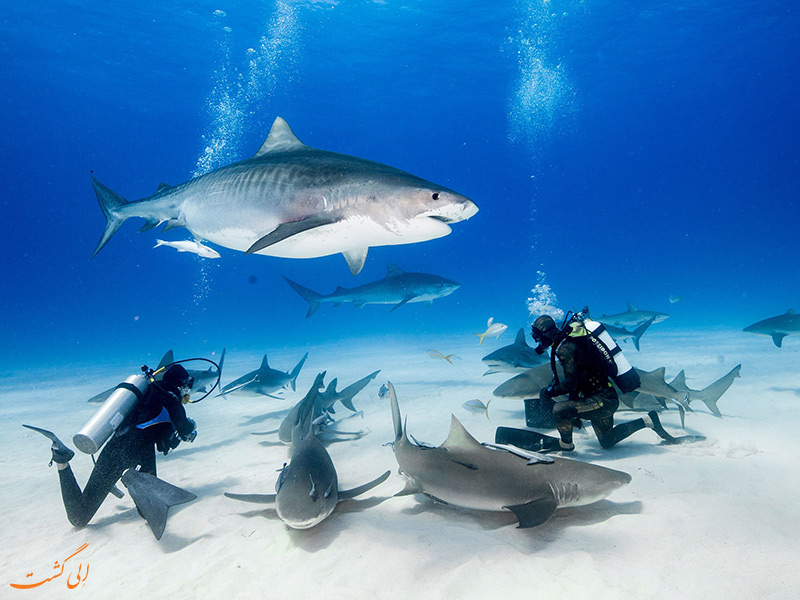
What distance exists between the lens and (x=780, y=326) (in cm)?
936

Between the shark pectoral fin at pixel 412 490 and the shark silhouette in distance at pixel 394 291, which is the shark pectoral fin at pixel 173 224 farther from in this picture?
the shark silhouette in distance at pixel 394 291

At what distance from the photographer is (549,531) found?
2842mm

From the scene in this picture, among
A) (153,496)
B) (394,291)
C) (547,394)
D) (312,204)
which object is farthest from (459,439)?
(394,291)

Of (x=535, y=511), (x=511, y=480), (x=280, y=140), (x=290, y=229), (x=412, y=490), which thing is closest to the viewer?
(x=535, y=511)

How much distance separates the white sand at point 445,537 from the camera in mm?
2275

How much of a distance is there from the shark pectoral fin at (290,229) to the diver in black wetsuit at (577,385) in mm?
2535

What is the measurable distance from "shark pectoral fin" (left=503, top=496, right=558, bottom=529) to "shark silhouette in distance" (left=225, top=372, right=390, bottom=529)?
125 cm

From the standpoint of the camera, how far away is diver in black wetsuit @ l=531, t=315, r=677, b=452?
4094 millimetres

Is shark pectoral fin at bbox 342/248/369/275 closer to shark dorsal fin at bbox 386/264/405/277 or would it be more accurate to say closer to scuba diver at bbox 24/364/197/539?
scuba diver at bbox 24/364/197/539

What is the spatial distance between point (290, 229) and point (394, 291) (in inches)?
383

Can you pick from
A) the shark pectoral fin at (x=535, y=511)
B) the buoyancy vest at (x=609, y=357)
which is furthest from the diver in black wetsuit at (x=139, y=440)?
the buoyancy vest at (x=609, y=357)

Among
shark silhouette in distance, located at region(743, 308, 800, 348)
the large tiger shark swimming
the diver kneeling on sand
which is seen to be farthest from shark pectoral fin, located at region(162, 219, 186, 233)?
shark silhouette in distance, located at region(743, 308, 800, 348)

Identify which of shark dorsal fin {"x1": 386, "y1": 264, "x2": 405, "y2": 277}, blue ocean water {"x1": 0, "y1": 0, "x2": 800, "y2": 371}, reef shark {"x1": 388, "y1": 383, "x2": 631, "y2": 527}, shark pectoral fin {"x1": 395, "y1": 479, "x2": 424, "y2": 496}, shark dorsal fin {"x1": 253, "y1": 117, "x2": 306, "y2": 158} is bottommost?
shark pectoral fin {"x1": 395, "y1": 479, "x2": 424, "y2": 496}

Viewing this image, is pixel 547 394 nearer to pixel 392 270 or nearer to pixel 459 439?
pixel 459 439
